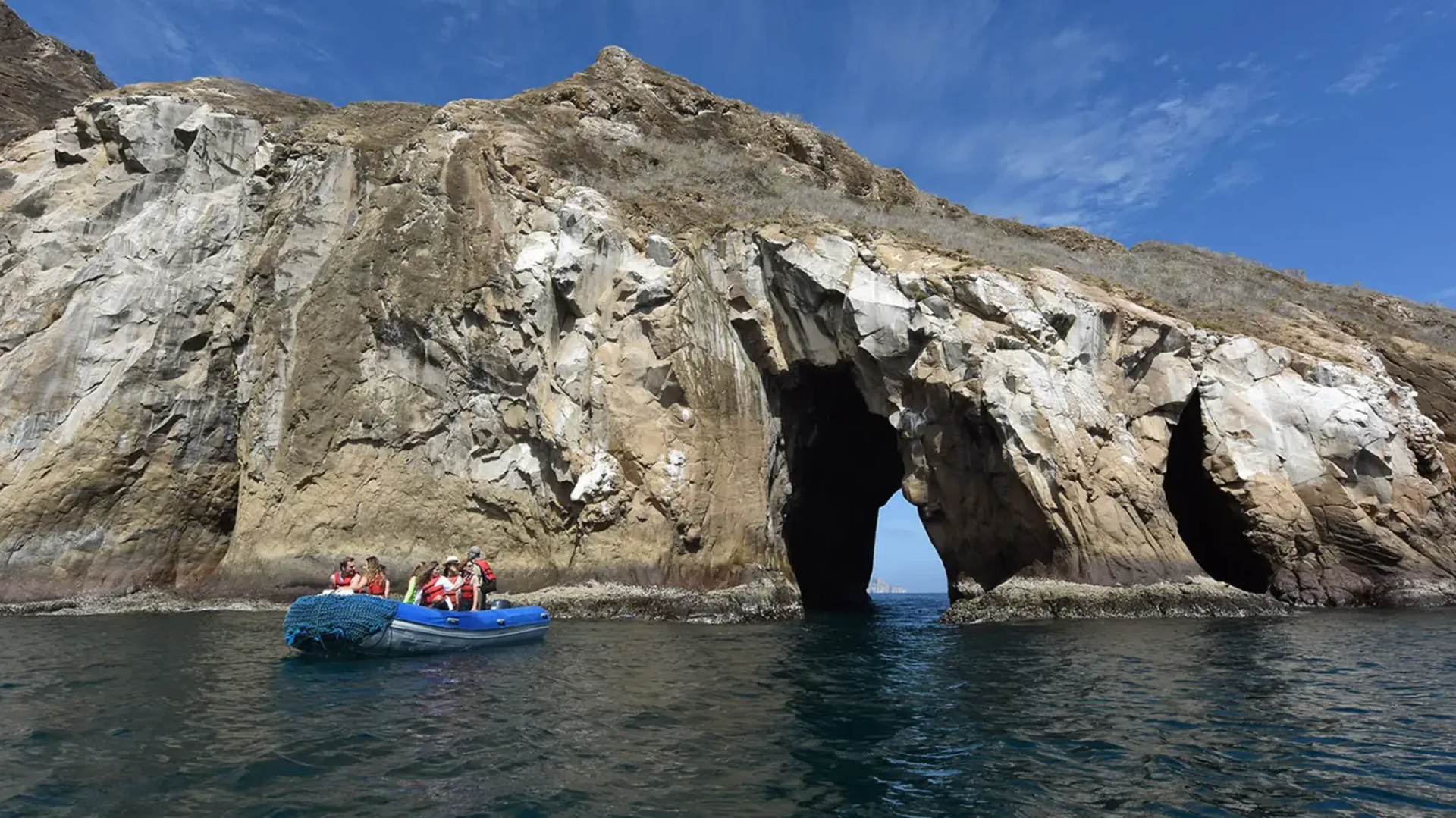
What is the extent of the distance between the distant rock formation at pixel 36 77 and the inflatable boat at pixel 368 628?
3091 cm

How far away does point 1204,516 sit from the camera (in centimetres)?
2641

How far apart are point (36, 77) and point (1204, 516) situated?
52.5 m

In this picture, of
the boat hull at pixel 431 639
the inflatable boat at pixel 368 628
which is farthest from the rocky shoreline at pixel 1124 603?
the inflatable boat at pixel 368 628

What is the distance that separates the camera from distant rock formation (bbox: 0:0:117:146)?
113 feet

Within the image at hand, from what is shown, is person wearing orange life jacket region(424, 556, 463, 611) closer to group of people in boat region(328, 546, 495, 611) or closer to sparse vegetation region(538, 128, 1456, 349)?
group of people in boat region(328, 546, 495, 611)

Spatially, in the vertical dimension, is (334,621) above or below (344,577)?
below

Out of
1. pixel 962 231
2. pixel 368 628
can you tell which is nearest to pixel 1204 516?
pixel 962 231

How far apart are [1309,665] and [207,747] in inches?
583

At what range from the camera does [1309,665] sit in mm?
12812

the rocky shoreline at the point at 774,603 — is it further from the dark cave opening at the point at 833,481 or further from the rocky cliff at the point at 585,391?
the dark cave opening at the point at 833,481

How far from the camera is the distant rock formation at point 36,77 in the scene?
34531 mm

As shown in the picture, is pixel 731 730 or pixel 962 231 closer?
pixel 731 730

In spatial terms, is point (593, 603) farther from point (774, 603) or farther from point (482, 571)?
point (482, 571)

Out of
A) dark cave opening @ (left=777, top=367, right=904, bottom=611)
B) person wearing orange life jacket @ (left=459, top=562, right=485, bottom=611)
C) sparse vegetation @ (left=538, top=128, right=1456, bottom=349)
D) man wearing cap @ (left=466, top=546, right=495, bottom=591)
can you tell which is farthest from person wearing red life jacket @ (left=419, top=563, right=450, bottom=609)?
sparse vegetation @ (left=538, top=128, right=1456, bottom=349)
